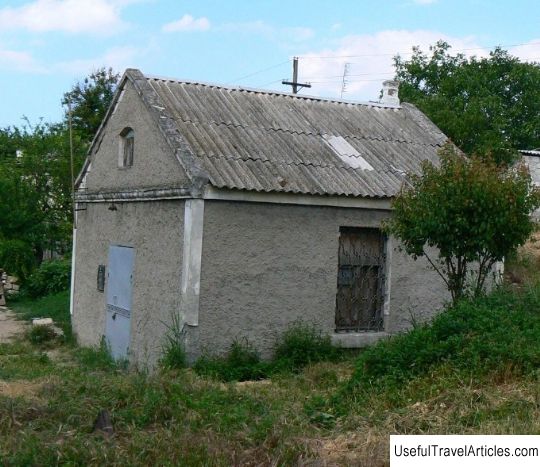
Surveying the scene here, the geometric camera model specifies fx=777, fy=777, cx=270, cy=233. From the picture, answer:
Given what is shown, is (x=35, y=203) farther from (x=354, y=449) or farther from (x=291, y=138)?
(x=354, y=449)

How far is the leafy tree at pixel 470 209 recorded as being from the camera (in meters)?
9.40

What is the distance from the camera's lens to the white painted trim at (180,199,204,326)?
10.6m

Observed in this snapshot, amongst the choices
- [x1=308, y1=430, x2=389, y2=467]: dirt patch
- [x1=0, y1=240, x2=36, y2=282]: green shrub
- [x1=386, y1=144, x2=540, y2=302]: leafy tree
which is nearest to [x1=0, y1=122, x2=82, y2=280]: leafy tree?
[x1=0, y1=240, x2=36, y2=282]: green shrub

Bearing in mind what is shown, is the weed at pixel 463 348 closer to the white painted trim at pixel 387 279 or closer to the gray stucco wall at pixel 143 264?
the white painted trim at pixel 387 279

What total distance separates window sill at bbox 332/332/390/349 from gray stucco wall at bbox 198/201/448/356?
0.17 metres

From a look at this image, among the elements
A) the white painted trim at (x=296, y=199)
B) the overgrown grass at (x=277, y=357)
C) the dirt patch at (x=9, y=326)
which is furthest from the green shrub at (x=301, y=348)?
the dirt patch at (x=9, y=326)

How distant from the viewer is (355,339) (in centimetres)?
1180

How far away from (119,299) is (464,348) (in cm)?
666

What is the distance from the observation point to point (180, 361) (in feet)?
34.4

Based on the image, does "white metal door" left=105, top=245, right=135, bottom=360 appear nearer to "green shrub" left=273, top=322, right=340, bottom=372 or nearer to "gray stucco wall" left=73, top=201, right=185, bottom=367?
"gray stucco wall" left=73, top=201, right=185, bottom=367

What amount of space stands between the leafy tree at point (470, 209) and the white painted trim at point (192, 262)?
276 cm

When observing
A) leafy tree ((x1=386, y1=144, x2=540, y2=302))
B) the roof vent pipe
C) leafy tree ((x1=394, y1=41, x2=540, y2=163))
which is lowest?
leafy tree ((x1=386, y1=144, x2=540, y2=302))

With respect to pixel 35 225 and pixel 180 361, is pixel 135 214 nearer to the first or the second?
pixel 180 361

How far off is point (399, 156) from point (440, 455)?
869 cm
